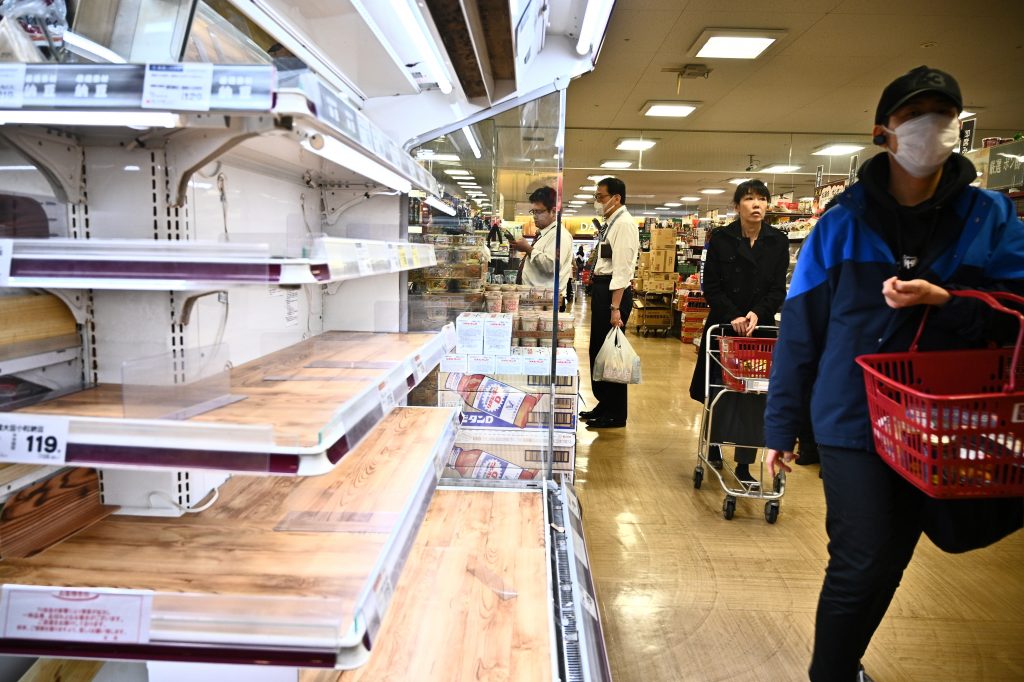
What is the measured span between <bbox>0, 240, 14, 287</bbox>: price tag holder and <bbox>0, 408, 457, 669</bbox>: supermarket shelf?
A: 479 millimetres

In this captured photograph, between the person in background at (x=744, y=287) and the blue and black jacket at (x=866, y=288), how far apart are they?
184 cm

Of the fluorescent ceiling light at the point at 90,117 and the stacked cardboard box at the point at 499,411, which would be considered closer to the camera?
the fluorescent ceiling light at the point at 90,117

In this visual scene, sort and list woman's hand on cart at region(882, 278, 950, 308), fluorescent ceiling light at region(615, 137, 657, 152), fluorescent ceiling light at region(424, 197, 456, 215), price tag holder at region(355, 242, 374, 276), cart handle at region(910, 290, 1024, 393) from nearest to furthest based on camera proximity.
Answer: price tag holder at region(355, 242, 374, 276) → cart handle at region(910, 290, 1024, 393) → woman's hand on cart at region(882, 278, 950, 308) → fluorescent ceiling light at region(424, 197, 456, 215) → fluorescent ceiling light at region(615, 137, 657, 152)

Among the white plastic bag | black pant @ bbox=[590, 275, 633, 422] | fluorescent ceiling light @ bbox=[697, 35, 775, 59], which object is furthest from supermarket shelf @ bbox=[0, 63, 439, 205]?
fluorescent ceiling light @ bbox=[697, 35, 775, 59]

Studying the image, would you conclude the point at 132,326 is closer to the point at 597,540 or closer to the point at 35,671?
the point at 35,671

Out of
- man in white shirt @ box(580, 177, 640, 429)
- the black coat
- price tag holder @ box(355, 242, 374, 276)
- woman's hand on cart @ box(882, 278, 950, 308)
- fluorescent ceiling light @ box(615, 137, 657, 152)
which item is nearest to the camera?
price tag holder @ box(355, 242, 374, 276)

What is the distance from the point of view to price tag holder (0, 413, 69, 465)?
95 centimetres

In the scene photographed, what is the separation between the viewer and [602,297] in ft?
16.1

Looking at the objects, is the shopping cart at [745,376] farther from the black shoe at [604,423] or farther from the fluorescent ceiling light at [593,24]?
the fluorescent ceiling light at [593,24]

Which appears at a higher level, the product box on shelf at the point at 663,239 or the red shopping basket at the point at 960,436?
the product box on shelf at the point at 663,239

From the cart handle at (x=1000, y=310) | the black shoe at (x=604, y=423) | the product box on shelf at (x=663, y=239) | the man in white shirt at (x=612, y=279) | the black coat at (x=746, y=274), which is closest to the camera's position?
the cart handle at (x=1000, y=310)

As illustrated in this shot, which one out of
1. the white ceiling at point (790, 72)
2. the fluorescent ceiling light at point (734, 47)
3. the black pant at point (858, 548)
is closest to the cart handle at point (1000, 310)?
the black pant at point (858, 548)

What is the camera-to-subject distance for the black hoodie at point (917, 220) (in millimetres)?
1688

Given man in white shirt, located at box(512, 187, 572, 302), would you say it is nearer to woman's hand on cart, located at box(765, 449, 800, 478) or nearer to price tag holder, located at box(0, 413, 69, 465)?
woman's hand on cart, located at box(765, 449, 800, 478)
